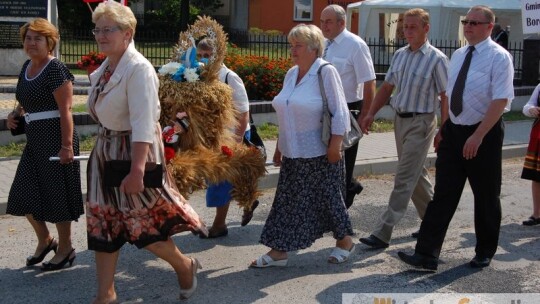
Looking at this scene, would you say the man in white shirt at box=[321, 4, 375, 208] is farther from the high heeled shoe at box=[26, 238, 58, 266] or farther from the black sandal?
the high heeled shoe at box=[26, 238, 58, 266]

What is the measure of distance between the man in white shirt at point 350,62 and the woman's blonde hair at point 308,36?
1.07 metres

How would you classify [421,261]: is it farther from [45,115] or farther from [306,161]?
[45,115]

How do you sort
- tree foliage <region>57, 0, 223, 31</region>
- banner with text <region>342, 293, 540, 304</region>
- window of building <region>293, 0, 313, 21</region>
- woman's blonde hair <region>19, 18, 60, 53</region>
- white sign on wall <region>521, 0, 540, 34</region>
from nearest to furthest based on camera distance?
banner with text <region>342, 293, 540, 304</region> → woman's blonde hair <region>19, 18, 60, 53</region> → white sign on wall <region>521, 0, 540, 34</region> → tree foliage <region>57, 0, 223, 31</region> → window of building <region>293, 0, 313, 21</region>

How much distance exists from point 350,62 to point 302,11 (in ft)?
106

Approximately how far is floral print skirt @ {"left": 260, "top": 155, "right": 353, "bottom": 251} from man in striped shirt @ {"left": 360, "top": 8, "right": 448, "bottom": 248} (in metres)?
0.70

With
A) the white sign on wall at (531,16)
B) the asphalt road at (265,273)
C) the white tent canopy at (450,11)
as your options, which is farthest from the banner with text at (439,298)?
the white tent canopy at (450,11)

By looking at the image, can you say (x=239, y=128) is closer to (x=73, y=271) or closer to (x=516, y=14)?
(x=73, y=271)

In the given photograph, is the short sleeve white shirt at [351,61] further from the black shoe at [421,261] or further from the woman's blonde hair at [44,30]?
the woman's blonde hair at [44,30]

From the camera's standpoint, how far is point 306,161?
586 centimetres

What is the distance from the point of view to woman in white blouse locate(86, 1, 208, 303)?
15.3ft

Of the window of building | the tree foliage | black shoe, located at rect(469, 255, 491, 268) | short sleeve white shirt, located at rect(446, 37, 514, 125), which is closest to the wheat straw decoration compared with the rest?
short sleeve white shirt, located at rect(446, 37, 514, 125)

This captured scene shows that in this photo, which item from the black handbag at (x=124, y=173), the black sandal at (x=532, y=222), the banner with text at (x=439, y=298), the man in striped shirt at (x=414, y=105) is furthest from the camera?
the black sandal at (x=532, y=222)

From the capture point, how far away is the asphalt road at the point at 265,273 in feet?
17.9

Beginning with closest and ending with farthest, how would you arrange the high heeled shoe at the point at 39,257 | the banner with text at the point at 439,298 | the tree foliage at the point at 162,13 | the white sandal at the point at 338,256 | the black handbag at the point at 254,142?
the banner with text at the point at 439,298, the high heeled shoe at the point at 39,257, the white sandal at the point at 338,256, the black handbag at the point at 254,142, the tree foliage at the point at 162,13
